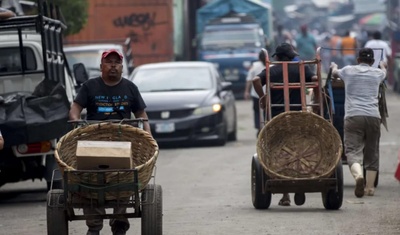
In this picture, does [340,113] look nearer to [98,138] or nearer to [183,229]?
[183,229]

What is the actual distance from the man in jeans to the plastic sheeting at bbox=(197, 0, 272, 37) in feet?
89.0

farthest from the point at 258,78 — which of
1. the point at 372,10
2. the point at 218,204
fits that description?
the point at 372,10

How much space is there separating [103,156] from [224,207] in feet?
14.2

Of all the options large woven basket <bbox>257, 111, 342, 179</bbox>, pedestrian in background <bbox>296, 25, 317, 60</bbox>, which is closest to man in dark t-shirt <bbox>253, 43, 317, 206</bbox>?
large woven basket <bbox>257, 111, 342, 179</bbox>

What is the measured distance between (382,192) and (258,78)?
261 centimetres

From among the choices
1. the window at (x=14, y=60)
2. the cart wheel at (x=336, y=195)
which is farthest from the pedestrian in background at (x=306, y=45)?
the cart wheel at (x=336, y=195)

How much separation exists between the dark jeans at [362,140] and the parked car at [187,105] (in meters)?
7.21

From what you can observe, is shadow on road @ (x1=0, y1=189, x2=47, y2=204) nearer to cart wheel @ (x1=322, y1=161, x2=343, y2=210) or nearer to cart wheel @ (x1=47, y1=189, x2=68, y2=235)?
cart wheel @ (x1=322, y1=161, x2=343, y2=210)

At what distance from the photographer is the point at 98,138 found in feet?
31.9

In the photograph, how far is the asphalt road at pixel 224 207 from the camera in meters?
11.6

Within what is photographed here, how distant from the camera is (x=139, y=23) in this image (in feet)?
119

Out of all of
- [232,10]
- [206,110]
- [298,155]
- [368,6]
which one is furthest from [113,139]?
[368,6]

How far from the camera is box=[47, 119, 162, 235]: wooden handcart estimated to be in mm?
9320

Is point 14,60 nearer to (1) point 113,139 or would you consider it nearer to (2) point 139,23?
(1) point 113,139
